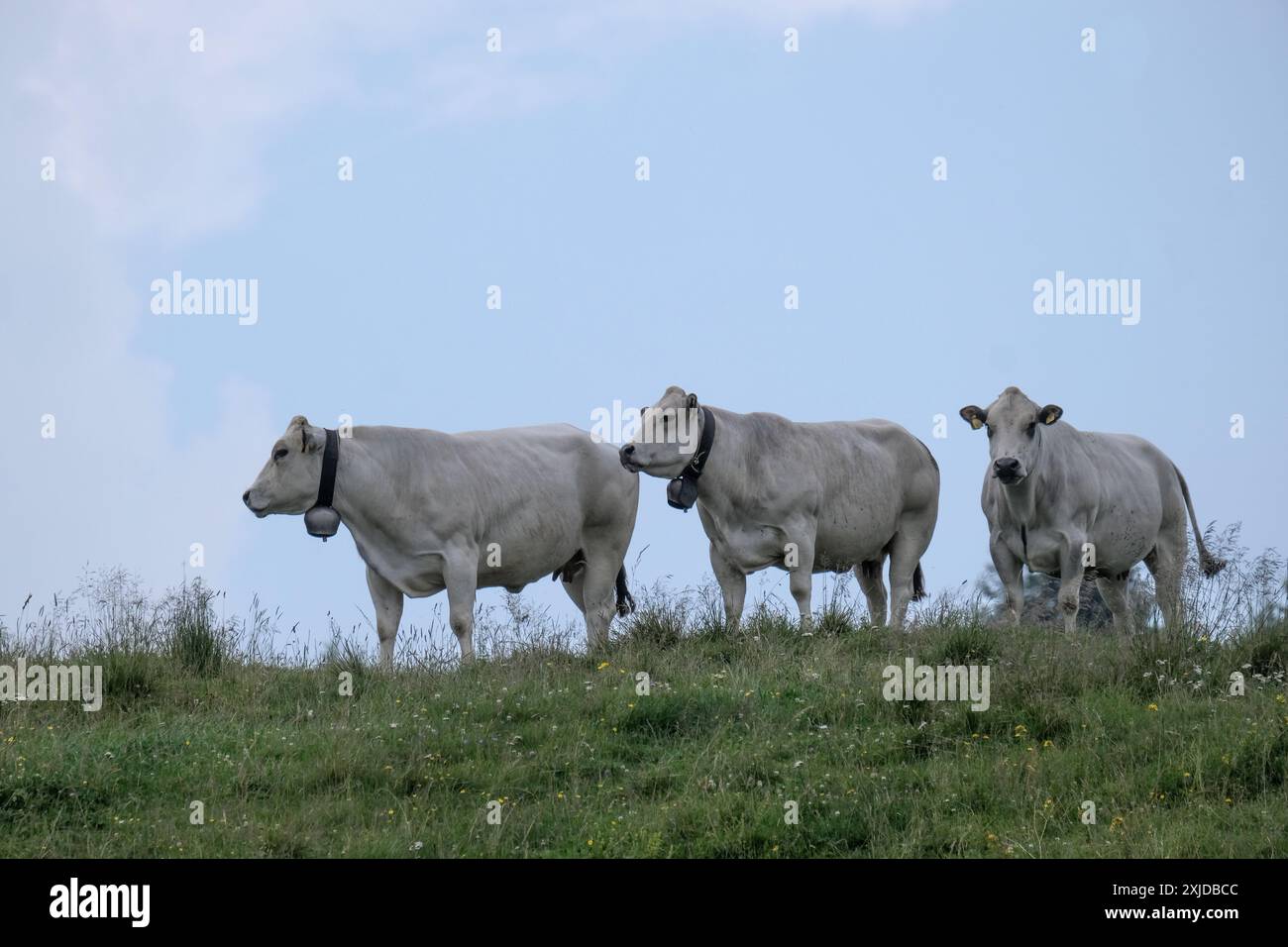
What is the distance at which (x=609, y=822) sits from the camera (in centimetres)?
1005

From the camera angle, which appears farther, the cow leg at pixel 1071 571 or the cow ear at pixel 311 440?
the cow leg at pixel 1071 571

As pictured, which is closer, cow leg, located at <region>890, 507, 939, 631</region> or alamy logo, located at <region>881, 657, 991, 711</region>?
alamy logo, located at <region>881, 657, 991, 711</region>

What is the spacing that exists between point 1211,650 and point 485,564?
6.44 meters

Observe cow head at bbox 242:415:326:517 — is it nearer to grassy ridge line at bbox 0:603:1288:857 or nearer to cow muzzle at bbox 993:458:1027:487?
grassy ridge line at bbox 0:603:1288:857

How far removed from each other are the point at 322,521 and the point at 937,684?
5917 mm

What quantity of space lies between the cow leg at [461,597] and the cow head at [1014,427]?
4.77 meters

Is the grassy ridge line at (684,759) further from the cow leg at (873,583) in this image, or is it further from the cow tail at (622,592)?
the cow leg at (873,583)

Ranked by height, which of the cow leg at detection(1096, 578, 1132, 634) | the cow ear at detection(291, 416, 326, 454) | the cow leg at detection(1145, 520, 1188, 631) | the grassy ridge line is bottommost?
the grassy ridge line

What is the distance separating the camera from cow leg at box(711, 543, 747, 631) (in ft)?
52.3

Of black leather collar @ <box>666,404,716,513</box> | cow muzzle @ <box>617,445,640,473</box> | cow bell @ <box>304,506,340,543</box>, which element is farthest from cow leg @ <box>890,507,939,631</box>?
cow bell @ <box>304,506,340,543</box>

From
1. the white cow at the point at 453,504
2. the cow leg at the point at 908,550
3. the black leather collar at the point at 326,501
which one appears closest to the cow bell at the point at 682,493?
the white cow at the point at 453,504

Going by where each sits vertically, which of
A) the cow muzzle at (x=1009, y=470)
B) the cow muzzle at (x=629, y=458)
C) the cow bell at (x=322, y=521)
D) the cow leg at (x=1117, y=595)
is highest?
the cow muzzle at (x=629, y=458)
